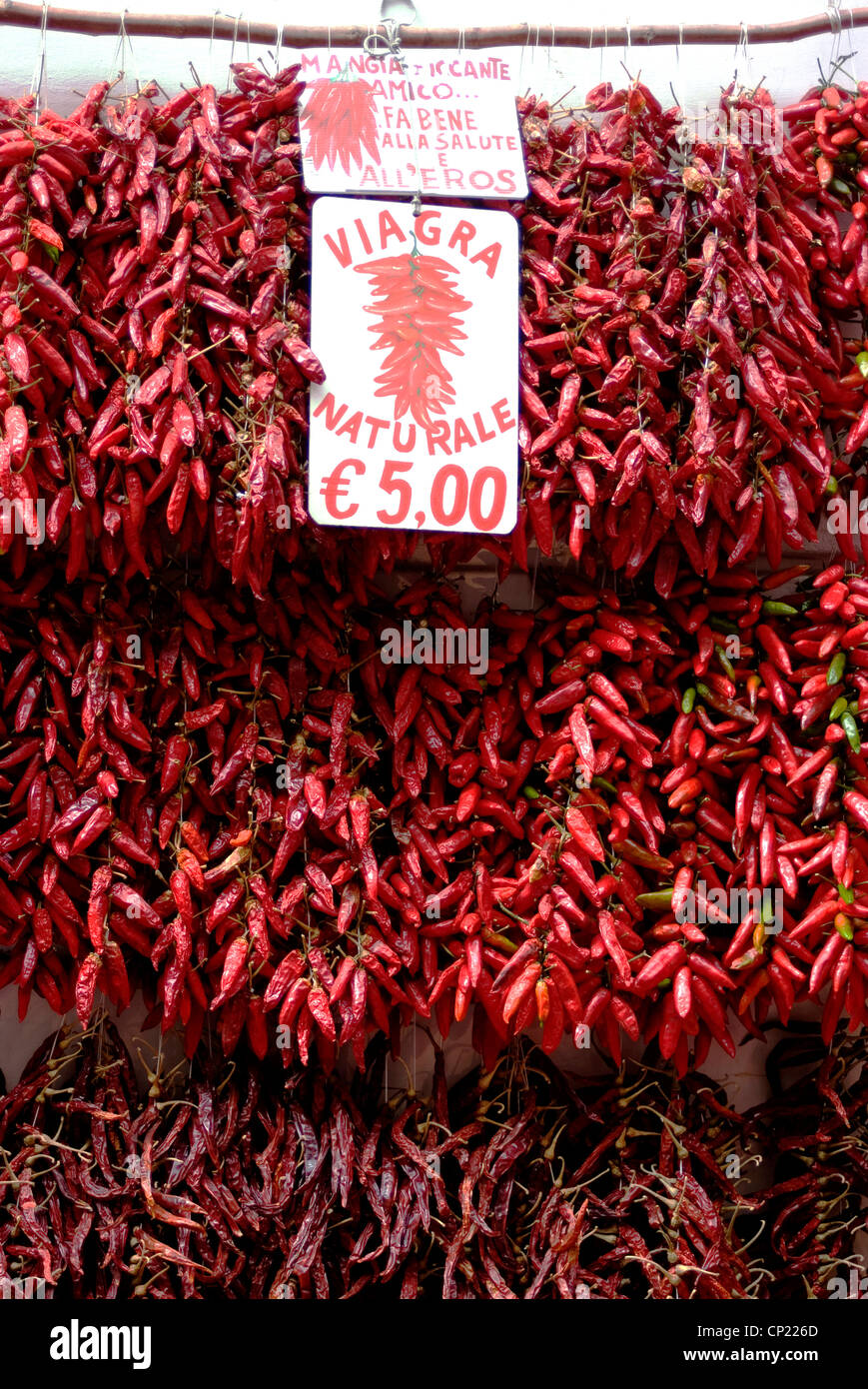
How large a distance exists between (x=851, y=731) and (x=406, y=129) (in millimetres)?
1687

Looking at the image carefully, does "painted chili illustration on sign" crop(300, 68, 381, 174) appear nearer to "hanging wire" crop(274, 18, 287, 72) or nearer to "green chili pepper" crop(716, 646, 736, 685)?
"hanging wire" crop(274, 18, 287, 72)

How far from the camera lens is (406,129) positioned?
261 centimetres

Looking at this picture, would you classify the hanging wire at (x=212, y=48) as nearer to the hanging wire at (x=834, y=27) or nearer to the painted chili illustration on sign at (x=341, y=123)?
the painted chili illustration on sign at (x=341, y=123)

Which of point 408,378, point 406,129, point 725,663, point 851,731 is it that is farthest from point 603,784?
point 406,129

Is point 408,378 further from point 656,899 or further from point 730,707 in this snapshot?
point 656,899

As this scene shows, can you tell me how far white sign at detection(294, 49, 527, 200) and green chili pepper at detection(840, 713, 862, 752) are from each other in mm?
1402

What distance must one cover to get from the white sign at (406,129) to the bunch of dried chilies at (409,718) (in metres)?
0.03

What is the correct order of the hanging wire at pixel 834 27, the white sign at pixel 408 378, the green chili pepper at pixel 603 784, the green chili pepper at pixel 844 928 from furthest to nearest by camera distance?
the hanging wire at pixel 834 27 → the green chili pepper at pixel 603 784 → the green chili pepper at pixel 844 928 → the white sign at pixel 408 378

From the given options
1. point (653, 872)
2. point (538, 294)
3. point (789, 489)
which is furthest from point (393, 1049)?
point (538, 294)

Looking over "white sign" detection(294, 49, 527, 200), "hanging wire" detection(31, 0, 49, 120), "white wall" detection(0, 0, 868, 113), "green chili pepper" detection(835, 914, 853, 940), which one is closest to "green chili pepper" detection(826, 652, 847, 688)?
"green chili pepper" detection(835, 914, 853, 940)

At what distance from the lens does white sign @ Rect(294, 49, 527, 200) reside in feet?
8.45

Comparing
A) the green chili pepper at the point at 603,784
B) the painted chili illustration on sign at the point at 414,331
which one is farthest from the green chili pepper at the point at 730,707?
the painted chili illustration on sign at the point at 414,331

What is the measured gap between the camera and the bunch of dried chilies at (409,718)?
2547 millimetres

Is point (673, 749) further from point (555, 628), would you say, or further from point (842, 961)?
point (842, 961)
